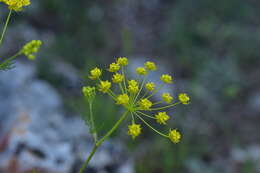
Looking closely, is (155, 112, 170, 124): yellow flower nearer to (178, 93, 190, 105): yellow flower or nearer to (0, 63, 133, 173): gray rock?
(178, 93, 190, 105): yellow flower

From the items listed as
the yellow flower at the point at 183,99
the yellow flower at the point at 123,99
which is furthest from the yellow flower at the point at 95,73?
the yellow flower at the point at 183,99

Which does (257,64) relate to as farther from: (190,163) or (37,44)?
(37,44)

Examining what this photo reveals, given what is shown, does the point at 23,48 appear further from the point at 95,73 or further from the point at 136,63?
the point at 136,63

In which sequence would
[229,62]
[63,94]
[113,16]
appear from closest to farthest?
[63,94] → [229,62] → [113,16]

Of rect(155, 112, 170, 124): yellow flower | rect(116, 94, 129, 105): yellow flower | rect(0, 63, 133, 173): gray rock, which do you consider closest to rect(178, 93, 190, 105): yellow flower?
rect(155, 112, 170, 124): yellow flower

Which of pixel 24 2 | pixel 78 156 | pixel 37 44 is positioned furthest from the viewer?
pixel 78 156

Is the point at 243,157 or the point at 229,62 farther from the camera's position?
the point at 229,62

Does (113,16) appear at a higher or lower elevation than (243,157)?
higher

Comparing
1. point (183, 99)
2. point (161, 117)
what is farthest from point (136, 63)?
point (161, 117)

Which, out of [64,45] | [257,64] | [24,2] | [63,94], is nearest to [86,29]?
[64,45]
